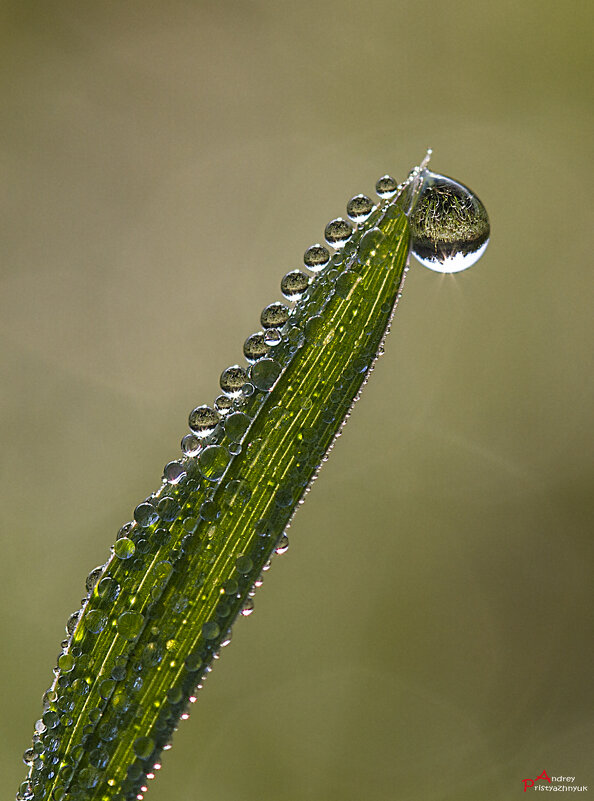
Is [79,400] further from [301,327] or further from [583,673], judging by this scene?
[301,327]

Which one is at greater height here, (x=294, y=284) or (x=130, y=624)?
(x=294, y=284)

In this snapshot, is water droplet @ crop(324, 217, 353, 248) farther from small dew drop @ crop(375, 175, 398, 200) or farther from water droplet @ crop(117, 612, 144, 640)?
water droplet @ crop(117, 612, 144, 640)

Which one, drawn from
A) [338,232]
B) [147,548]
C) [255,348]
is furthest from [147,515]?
[338,232]

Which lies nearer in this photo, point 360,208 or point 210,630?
point 210,630

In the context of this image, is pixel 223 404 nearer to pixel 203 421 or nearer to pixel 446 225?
pixel 203 421

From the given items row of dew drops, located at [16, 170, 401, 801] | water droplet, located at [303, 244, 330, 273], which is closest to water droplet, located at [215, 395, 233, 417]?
row of dew drops, located at [16, 170, 401, 801]

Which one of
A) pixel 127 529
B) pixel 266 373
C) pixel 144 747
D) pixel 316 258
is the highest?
pixel 316 258

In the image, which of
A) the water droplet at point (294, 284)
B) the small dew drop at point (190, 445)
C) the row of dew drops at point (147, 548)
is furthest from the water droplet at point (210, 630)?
the water droplet at point (294, 284)
